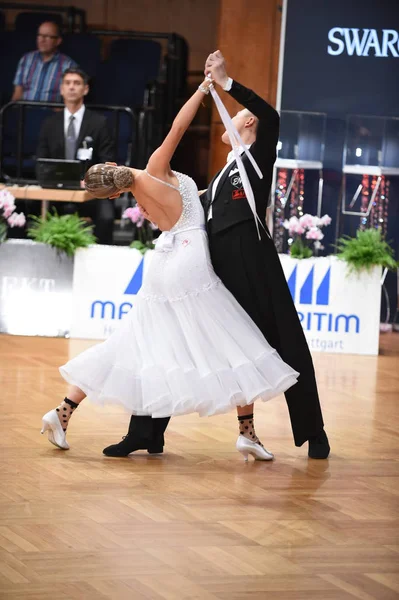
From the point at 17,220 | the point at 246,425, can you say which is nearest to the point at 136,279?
the point at 17,220

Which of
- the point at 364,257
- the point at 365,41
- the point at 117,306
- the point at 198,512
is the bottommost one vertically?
the point at 198,512

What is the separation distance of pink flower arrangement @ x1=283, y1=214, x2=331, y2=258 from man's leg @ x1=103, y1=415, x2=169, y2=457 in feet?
10.0

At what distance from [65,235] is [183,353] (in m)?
3.18

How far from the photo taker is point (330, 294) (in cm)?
707

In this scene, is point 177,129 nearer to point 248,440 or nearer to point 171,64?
point 248,440

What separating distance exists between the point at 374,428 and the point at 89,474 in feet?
5.28

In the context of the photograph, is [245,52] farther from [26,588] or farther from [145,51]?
[26,588]

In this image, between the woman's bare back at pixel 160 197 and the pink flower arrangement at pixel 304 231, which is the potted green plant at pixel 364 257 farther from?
the woman's bare back at pixel 160 197

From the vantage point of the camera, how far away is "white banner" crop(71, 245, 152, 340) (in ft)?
23.1

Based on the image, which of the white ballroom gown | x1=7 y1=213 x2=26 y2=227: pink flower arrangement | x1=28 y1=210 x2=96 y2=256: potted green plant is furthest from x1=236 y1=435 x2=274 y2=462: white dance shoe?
x1=7 y1=213 x2=26 y2=227: pink flower arrangement

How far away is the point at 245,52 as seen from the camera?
8.73 metres

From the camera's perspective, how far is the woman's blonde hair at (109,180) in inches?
160

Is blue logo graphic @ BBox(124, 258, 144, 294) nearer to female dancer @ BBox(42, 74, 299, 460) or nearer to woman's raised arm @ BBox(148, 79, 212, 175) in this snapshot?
female dancer @ BBox(42, 74, 299, 460)

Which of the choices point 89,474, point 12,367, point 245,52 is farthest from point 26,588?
point 245,52
